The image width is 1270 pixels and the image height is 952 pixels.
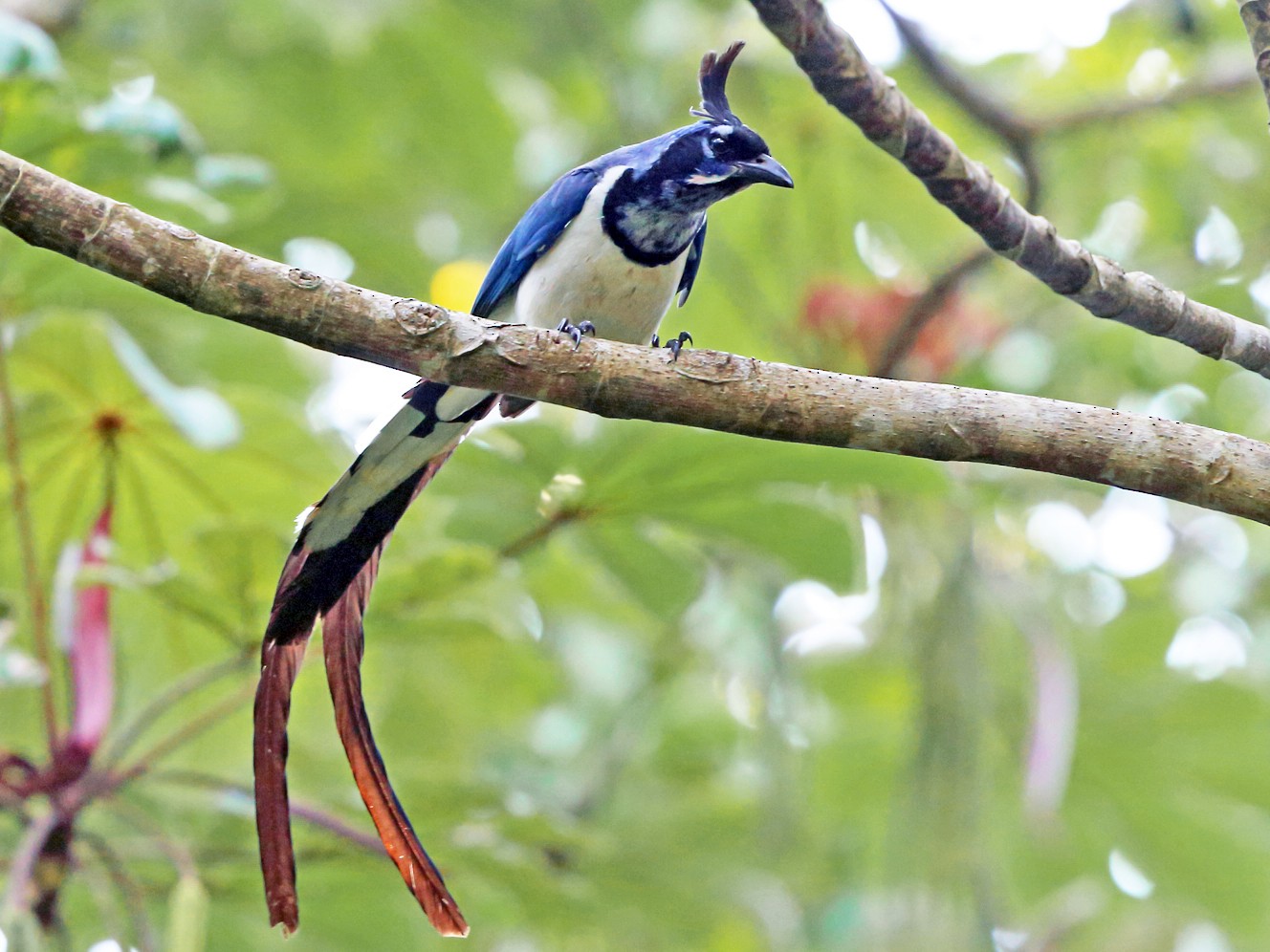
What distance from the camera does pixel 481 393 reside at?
2.11m

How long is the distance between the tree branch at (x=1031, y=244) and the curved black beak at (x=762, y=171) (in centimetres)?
50

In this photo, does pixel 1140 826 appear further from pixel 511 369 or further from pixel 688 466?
pixel 511 369

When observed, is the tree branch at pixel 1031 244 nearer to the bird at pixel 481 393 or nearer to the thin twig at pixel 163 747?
the bird at pixel 481 393

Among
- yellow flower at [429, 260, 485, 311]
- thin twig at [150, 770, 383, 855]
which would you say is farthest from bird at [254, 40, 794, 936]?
yellow flower at [429, 260, 485, 311]

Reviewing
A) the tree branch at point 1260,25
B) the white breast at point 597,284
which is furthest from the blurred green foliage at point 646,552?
the tree branch at point 1260,25

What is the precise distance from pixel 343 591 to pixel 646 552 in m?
0.65

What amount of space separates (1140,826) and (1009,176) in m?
1.91

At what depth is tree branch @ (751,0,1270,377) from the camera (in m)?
1.72

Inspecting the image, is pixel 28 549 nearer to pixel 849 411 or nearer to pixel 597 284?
pixel 597 284

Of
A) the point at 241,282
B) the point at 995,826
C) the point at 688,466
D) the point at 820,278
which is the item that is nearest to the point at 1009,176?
the point at 820,278

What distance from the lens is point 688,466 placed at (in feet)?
6.83

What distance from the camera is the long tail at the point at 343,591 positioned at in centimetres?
176

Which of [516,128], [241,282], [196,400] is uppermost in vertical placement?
[516,128]

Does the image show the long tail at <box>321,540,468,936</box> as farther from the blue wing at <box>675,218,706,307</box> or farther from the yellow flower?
the yellow flower
